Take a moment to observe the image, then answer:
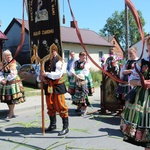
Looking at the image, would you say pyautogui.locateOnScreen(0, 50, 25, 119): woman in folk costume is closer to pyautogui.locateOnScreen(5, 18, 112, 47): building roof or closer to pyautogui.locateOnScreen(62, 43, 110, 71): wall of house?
pyautogui.locateOnScreen(5, 18, 112, 47): building roof

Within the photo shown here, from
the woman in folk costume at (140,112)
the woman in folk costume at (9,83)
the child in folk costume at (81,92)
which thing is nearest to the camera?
the woman in folk costume at (140,112)

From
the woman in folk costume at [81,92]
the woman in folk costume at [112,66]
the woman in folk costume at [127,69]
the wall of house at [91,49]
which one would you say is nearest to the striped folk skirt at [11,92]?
the woman in folk costume at [81,92]

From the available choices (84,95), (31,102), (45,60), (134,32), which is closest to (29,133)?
(45,60)

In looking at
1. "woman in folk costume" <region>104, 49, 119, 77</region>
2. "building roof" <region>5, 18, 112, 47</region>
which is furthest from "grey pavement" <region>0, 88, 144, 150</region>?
"building roof" <region>5, 18, 112, 47</region>

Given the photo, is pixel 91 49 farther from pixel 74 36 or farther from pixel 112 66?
pixel 112 66

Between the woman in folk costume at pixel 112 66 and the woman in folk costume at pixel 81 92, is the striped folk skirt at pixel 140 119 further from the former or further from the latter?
the woman in folk costume at pixel 81 92

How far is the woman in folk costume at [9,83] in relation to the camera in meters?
6.96

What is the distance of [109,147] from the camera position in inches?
189

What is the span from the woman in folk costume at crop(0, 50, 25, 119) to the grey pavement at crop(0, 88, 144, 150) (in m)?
0.61

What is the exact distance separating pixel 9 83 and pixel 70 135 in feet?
8.03

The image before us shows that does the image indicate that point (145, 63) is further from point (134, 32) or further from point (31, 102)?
point (134, 32)

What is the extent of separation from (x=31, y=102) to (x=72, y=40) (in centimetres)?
1895

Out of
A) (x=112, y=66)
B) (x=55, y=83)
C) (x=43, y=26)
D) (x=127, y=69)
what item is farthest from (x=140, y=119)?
(x=112, y=66)

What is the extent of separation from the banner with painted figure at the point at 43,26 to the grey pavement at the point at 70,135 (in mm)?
1648
